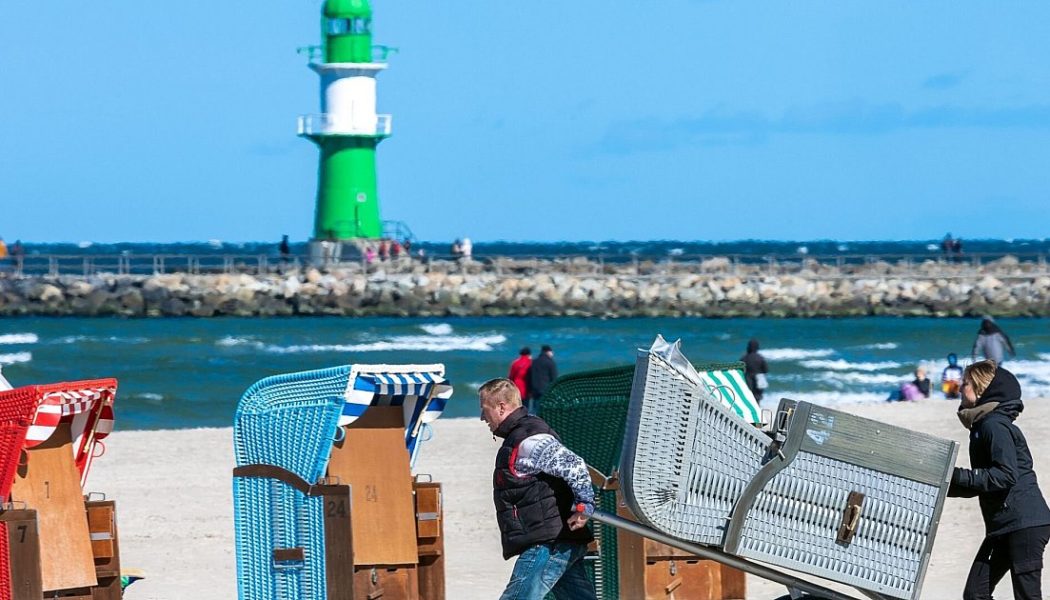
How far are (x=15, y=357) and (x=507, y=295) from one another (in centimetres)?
1452

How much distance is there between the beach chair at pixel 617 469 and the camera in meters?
6.36

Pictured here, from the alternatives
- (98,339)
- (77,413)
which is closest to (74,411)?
(77,413)

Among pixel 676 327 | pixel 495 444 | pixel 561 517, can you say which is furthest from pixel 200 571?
pixel 676 327

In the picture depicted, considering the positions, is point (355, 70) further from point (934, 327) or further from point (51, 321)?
point (934, 327)

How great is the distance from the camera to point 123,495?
1145 cm

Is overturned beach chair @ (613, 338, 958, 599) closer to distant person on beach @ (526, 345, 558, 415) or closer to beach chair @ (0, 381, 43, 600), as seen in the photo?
beach chair @ (0, 381, 43, 600)

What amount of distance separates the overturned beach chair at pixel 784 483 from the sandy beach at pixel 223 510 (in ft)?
9.18

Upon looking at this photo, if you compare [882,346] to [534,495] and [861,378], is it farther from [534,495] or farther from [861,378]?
[534,495]

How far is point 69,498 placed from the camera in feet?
20.4

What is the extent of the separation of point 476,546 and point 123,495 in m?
3.41

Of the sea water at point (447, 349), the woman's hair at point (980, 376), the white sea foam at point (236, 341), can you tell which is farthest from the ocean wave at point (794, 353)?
the woman's hair at point (980, 376)

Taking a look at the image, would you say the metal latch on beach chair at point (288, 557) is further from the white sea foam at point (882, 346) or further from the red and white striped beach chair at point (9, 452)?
the white sea foam at point (882, 346)

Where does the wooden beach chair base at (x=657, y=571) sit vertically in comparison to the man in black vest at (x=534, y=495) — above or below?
below

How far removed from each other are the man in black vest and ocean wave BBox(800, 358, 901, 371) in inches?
1014
